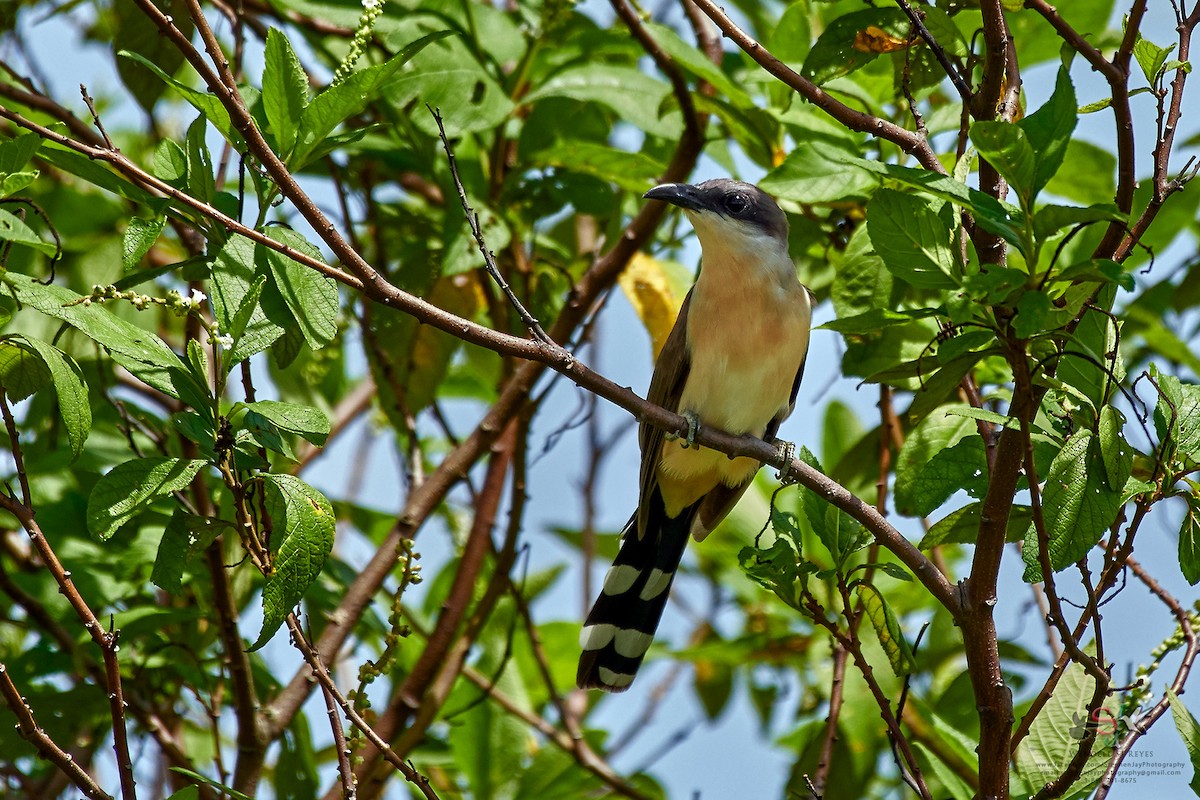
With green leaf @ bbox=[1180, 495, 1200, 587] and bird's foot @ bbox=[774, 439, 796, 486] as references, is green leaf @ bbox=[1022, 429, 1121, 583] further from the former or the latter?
bird's foot @ bbox=[774, 439, 796, 486]

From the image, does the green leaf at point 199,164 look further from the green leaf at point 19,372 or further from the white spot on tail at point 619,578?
the white spot on tail at point 619,578

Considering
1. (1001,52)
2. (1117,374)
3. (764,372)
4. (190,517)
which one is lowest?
(190,517)

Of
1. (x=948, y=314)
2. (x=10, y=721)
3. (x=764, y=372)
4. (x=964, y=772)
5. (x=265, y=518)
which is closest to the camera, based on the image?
(x=948, y=314)

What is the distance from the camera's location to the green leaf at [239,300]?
2.71m

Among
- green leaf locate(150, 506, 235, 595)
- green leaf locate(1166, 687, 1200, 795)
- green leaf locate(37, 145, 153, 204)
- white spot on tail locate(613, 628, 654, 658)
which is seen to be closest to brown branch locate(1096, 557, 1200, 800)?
green leaf locate(1166, 687, 1200, 795)

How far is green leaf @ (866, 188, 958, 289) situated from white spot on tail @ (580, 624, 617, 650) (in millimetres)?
2308

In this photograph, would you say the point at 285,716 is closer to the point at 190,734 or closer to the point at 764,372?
the point at 190,734

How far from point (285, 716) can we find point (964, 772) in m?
2.17

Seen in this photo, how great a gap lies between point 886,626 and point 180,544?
173 centimetres

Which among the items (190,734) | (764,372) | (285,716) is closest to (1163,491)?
(764,372)

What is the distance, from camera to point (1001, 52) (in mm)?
2686

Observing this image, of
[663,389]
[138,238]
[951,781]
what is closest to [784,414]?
[663,389]

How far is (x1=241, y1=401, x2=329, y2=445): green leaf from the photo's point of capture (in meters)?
2.69

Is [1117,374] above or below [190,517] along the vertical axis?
above
